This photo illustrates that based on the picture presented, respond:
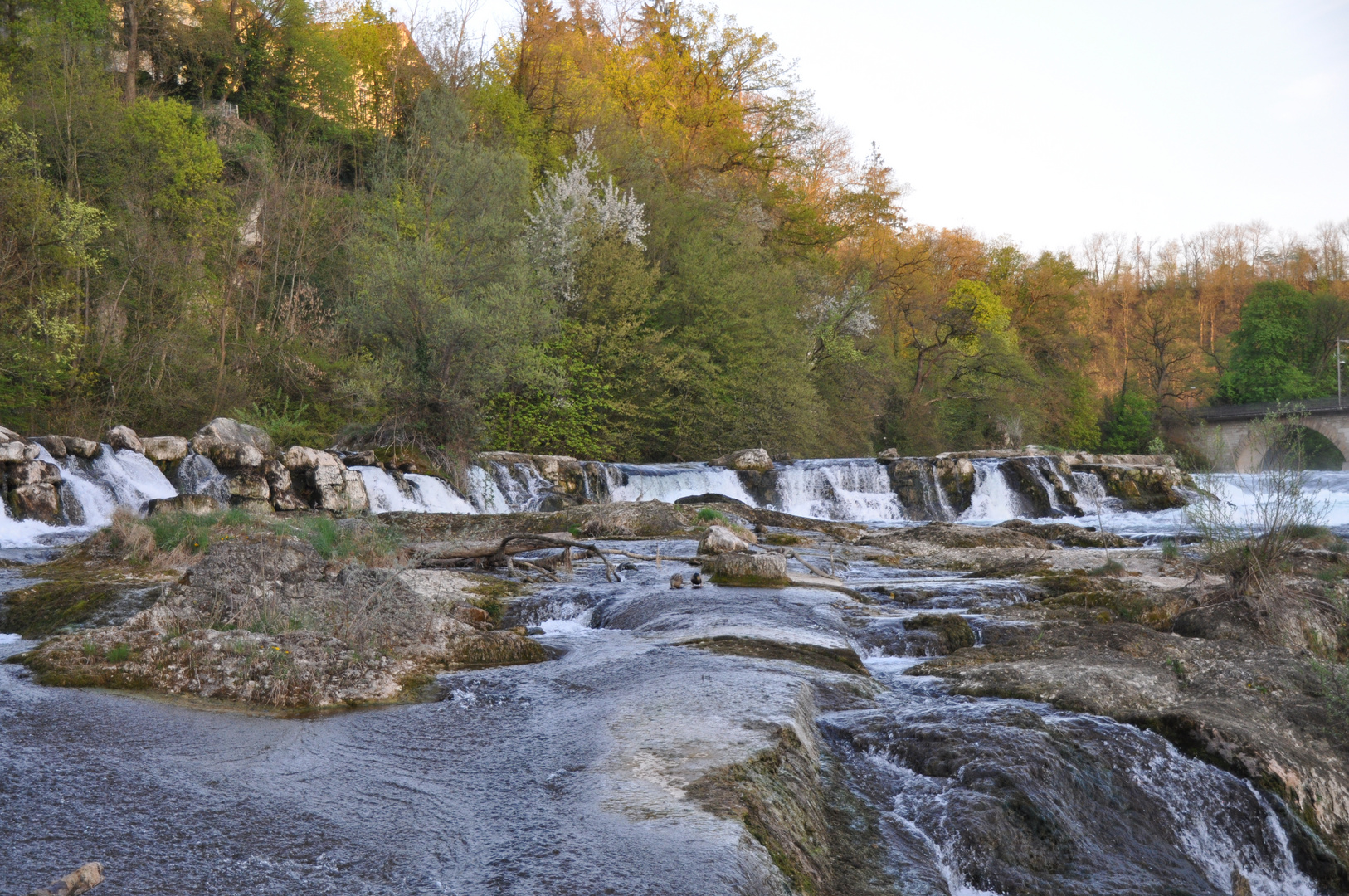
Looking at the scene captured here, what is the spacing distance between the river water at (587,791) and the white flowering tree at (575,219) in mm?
22513

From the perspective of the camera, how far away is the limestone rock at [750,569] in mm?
9828

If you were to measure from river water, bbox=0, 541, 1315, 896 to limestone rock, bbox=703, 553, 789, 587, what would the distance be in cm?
376

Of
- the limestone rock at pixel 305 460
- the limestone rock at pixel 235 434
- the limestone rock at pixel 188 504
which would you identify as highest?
the limestone rock at pixel 235 434

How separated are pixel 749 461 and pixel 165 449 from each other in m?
14.3

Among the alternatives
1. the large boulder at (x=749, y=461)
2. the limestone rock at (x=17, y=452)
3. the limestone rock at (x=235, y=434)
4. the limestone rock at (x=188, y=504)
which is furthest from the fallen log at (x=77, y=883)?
the large boulder at (x=749, y=461)

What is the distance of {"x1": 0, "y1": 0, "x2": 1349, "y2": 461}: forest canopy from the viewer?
71.6 ft

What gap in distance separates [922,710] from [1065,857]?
1487mm

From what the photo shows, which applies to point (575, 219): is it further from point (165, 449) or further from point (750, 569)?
point (750, 569)

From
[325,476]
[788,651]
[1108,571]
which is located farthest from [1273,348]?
[788,651]

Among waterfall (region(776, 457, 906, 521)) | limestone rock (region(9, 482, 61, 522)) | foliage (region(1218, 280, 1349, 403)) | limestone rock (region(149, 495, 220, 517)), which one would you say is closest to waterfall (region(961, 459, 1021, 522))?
waterfall (region(776, 457, 906, 521))

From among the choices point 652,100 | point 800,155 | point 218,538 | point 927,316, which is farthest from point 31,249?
point 927,316

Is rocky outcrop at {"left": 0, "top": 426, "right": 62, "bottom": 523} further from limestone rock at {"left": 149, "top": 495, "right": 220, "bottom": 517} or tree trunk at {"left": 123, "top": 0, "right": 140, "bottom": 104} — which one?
tree trunk at {"left": 123, "top": 0, "right": 140, "bottom": 104}

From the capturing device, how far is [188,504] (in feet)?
45.2

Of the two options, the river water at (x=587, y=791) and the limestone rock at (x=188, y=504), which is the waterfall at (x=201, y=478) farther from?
the river water at (x=587, y=791)
